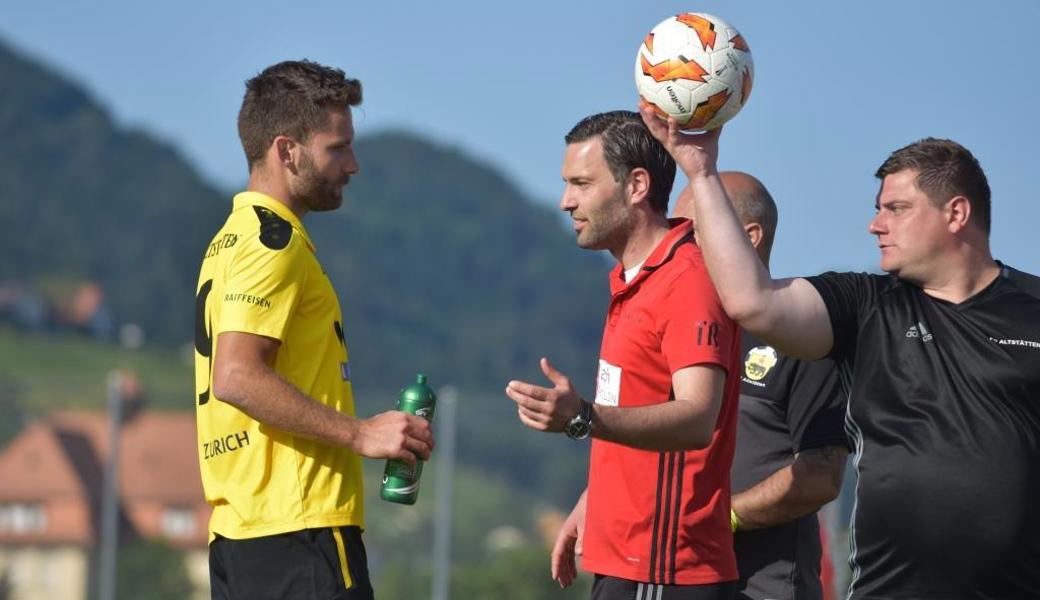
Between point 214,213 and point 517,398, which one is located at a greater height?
point 214,213

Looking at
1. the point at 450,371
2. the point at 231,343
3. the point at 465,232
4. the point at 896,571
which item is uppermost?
the point at 465,232

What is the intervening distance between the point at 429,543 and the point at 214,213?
137998mm

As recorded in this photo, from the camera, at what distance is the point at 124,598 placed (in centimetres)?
1433

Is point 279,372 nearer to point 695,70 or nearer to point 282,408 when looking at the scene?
point 282,408

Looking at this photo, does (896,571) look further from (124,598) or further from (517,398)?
(124,598)

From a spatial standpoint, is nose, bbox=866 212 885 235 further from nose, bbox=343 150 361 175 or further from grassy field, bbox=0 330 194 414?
grassy field, bbox=0 330 194 414

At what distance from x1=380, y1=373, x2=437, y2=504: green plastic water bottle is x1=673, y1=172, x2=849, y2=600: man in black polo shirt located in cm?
111

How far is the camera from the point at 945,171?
13.9 ft

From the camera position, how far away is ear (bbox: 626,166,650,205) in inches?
177

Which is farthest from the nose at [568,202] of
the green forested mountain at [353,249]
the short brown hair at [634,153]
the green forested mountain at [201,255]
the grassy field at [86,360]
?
the green forested mountain at [353,249]

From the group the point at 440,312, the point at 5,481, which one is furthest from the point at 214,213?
the point at 5,481

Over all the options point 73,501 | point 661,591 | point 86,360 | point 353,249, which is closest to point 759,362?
point 661,591

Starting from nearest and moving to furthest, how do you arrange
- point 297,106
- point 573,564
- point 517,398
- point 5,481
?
point 517,398 < point 297,106 < point 573,564 < point 5,481

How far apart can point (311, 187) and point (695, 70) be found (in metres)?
1.27
